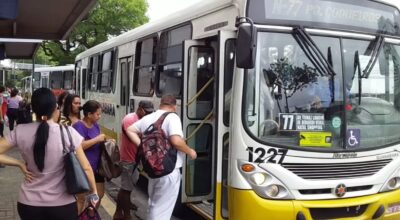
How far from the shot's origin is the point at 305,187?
4.89 m

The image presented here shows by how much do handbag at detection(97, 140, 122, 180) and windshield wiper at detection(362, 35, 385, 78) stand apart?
280 cm

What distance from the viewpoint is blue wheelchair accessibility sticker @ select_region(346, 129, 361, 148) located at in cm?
511

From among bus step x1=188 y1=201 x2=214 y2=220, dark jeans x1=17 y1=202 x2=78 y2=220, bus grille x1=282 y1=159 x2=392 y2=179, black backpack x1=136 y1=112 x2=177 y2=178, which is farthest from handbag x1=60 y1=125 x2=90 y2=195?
bus step x1=188 y1=201 x2=214 y2=220

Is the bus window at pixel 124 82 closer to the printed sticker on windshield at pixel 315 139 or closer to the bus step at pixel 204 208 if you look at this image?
the bus step at pixel 204 208

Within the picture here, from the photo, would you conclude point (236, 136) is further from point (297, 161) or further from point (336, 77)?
point (336, 77)

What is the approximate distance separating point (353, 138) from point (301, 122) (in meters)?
0.64

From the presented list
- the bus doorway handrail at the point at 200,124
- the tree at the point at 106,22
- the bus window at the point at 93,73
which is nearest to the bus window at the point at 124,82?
the bus window at the point at 93,73

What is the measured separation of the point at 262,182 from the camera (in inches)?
189

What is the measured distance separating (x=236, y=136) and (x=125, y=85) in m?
5.38

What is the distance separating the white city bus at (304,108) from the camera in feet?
15.8

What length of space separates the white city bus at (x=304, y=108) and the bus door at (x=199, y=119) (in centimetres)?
6

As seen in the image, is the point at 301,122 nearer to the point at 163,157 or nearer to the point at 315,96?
the point at 315,96

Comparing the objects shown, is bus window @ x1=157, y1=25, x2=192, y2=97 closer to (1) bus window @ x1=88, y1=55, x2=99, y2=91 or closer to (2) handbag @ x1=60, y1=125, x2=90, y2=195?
(2) handbag @ x1=60, y1=125, x2=90, y2=195

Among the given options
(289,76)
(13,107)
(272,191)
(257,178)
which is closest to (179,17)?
(289,76)
